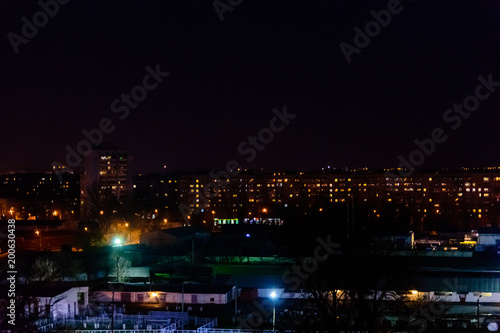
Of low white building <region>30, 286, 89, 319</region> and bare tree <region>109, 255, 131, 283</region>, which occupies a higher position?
bare tree <region>109, 255, 131, 283</region>

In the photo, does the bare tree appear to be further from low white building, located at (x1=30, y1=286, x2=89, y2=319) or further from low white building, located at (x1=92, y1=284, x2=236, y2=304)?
low white building, located at (x1=30, y1=286, x2=89, y2=319)

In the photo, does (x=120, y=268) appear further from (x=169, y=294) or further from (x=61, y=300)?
(x=61, y=300)

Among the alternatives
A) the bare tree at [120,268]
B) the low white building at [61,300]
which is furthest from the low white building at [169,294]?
the bare tree at [120,268]

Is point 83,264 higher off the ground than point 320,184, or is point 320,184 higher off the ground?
point 320,184

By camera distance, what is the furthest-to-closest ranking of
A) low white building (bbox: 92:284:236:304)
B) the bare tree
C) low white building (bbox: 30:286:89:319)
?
1. the bare tree
2. low white building (bbox: 92:284:236:304)
3. low white building (bbox: 30:286:89:319)

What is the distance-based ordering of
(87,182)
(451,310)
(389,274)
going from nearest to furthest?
(389,274)
(451,310)
(87,182)

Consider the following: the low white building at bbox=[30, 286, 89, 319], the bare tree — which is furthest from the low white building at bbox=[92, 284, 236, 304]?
the bare tree

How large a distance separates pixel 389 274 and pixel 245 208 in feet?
129

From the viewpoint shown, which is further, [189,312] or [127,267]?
[127,267]

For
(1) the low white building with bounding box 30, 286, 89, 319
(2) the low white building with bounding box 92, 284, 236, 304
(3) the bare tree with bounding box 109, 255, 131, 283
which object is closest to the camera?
(1) the low white building with bounding box 30, 286, 89, 319

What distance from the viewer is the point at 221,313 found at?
523 inches

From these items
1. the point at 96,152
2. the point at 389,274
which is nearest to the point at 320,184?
the point at 96,152

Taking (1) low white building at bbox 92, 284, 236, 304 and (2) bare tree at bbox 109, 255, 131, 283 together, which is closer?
(1) low white building at bbox 92, 284, 236, 304

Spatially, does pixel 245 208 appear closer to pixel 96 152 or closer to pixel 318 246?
pixel 96 152
